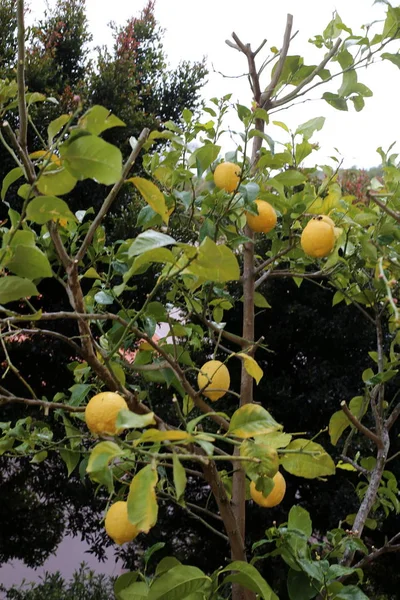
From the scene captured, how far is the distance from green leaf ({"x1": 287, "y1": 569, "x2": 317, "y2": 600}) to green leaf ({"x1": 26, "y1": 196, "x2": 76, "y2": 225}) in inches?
25.2

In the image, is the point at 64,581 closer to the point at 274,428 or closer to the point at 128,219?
the point at 128,219

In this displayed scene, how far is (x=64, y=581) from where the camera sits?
8.88 feet

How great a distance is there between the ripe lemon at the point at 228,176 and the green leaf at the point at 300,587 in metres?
0.57

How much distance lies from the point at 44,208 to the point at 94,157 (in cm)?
7

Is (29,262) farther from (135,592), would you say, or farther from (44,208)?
(135,592)

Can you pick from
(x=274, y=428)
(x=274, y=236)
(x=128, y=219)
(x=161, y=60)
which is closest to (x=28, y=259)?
(x=274, y=428)

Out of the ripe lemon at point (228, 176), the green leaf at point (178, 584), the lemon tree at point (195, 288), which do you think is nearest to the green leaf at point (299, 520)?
the lemon tree at point (195, 288)

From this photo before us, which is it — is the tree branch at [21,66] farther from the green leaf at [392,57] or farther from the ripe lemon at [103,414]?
the green leaf at [392,57]

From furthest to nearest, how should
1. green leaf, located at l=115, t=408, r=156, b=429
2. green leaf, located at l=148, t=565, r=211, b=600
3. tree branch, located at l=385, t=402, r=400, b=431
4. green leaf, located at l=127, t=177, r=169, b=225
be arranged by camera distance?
tree branch, located at l=385, t=402, r=400, b=431 → green leaf, located at l=148, t=565, r=211, b=600 → green leaf, located at l=127, t=177, r=169, b=225 → green leaf, located at l=115, t=408, r=156, b=429

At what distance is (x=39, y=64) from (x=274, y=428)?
94.5 inches

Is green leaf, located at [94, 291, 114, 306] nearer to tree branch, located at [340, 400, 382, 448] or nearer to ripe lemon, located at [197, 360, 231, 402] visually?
ripe lemon, located at [197, 360, 231, 402]

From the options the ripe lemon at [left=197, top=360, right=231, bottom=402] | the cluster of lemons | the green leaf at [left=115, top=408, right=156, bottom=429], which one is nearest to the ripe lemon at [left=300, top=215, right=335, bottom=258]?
the cluster of lemons

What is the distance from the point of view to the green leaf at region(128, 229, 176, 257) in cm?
51

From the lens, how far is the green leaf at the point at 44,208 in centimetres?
49
